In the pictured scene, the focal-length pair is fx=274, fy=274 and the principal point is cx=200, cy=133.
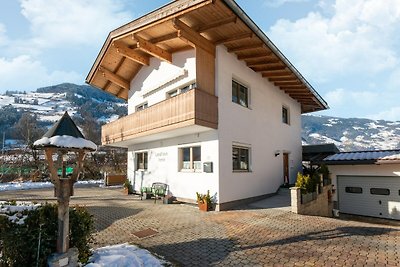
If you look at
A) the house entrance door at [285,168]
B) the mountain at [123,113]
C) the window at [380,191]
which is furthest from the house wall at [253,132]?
the mountain at [123,113]

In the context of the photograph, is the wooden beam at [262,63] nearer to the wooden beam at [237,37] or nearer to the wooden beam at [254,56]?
the wooden beam at [254,56]

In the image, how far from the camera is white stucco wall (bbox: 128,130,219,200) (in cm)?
1244

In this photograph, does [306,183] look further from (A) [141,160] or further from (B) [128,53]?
(B) [128,53]

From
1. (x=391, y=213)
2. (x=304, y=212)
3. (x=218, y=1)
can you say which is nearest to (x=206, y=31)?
(x=218, y=1)

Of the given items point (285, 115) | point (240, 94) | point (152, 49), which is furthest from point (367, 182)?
point (152, 49)

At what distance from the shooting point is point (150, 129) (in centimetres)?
1381

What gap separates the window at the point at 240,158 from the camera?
1343cm

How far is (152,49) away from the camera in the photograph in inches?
540

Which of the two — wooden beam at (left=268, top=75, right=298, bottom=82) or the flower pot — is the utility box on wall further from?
wooden beam at (left=268, top=75, right=298, bottom=82)

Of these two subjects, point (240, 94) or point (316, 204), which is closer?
point (316, 204)

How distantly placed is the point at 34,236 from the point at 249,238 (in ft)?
18.0

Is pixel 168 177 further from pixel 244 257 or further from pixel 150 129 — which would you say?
pixel 244 257

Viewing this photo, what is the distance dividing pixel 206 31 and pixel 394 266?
1013 cm

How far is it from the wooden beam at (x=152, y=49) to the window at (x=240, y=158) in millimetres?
5849
